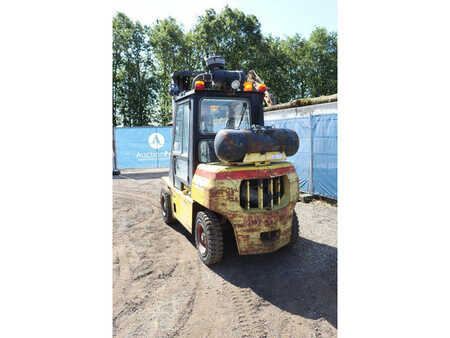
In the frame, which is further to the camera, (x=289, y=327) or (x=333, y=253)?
(x=333, y=253)

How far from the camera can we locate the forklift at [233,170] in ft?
10.2

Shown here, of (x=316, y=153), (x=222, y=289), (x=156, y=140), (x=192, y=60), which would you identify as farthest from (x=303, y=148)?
(x=192, y=60)

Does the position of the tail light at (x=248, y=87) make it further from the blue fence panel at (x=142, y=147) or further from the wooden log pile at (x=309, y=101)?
the blue fence panel at (x=142, y=147)

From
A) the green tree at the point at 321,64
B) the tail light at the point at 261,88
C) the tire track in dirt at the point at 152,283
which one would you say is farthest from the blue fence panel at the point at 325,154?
the green tree at the point at 321,64

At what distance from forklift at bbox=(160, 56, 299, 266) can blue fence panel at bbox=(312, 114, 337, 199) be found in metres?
2.86

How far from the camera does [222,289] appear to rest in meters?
2.97

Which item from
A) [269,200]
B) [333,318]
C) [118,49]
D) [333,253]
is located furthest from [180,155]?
[118,49]

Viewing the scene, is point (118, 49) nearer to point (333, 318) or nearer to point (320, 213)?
point (320, 213)

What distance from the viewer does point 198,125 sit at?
3.78m

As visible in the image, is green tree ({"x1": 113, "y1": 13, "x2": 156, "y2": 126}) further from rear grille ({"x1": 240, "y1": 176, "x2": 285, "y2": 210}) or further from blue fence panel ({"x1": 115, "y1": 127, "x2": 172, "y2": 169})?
rear grille ({"x1": 240, "y1": 176, "x2": 285, "y2": 210})

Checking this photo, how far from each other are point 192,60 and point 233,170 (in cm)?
1575

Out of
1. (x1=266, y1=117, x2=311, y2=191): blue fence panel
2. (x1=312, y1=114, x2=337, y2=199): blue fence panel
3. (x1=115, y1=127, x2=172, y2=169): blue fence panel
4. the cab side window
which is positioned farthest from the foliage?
the cab side window

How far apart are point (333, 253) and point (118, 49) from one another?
12101 mm
